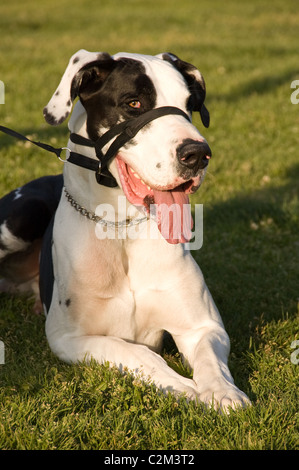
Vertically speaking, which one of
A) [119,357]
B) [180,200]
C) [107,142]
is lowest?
[119,357]

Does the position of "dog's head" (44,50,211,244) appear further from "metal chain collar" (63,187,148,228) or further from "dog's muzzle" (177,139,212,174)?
"metal chain collar" (63,187,148,228)

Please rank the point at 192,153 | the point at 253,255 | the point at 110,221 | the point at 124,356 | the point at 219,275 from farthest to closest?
1. the point at 253,255
2. the point at 219,275
3. the point at 110,221
4. the point at 124,356
5. the point at 192,153

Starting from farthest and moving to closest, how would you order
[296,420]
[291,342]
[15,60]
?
[15,60] → [291,342] → [296,420]

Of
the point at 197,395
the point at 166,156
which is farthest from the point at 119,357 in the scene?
the point at 166,156

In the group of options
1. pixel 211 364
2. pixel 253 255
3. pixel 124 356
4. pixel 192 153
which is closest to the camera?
pixel 192 153

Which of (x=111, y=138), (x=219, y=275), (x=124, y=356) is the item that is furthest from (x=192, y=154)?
(x=219, y=275)

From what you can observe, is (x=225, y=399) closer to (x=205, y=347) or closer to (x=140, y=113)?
(x=205, y=347)

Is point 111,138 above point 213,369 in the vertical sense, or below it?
above

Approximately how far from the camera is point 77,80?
12.2 feet

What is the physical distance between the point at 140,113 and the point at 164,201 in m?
0.48

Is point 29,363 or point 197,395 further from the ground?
point 197,395

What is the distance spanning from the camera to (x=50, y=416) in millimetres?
3398

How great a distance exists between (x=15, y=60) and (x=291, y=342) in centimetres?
1136

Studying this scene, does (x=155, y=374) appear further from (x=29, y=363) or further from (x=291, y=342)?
(x=291, y=342)
